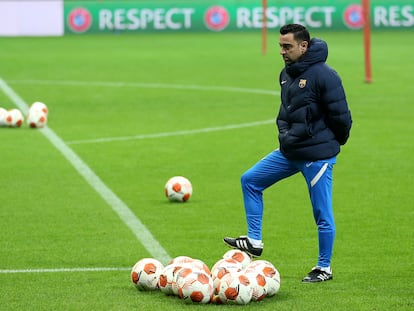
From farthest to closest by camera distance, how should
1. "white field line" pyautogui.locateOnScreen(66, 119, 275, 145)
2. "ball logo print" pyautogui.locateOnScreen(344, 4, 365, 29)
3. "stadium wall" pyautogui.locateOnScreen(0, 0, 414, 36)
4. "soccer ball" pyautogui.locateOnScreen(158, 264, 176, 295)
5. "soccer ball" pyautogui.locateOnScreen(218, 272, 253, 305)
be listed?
"ball logo print" pyautogui.locateOnScreen(344, 4, 365, 29)
"stadium wall" pyautogui.locateOnScreen(0, 0, 414, 36)
"white field line" pyautogui.locateOnScreen(66, 119, 275, 145)
"soccer ball" pyautogui.locateOnScreen(158, 264, 176, 295)
"soccer ball" pyautogui.locateOnScreen(218, 272, 253, 305)

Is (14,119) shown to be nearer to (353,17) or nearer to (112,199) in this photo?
(112,199)

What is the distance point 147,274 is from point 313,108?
1.87 metres

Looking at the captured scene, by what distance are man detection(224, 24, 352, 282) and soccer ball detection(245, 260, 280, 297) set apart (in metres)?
0.63

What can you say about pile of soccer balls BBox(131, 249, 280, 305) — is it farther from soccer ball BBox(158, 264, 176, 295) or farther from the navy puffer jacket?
the navy puffer jacket

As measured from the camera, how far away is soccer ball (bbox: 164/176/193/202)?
14.2 m

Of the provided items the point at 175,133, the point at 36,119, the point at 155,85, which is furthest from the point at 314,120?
the point at 155,85

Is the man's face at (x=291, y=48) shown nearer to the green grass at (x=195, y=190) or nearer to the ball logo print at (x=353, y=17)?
the green grass at (x=195, y=190)

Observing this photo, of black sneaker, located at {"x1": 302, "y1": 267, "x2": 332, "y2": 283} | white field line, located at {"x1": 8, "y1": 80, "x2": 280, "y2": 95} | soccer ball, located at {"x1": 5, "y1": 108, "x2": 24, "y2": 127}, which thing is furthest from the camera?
white field line, located at {"x1": 8, "y1": 80, "x2": 280, "y2": 95}

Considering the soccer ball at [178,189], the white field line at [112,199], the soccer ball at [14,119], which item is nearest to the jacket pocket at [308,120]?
the white field line at [112,199]

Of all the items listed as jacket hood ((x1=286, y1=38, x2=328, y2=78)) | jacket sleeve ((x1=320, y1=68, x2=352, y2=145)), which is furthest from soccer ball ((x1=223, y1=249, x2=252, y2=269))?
jacket hood ((x1=286, y1=38, x2=328, y2=78))

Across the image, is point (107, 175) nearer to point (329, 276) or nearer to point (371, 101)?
point (329, 276)

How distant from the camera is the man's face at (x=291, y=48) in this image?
10070 millimetres

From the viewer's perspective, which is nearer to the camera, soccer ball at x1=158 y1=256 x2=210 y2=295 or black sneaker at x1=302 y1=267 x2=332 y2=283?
soccer ball at x1=158 y1=256 x2=210 y2=295

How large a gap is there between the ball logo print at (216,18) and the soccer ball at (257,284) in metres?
37.3
